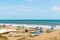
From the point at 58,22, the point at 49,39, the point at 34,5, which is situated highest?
the point at 34,5

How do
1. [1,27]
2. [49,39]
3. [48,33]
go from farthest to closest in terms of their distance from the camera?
[1,27] → [48,33] → [49,39]

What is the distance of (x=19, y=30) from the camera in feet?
7.95

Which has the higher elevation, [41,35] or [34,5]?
[34,5]

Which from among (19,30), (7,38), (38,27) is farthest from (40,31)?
(7,38)

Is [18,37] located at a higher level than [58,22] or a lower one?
lower

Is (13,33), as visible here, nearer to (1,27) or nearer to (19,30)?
(19,30)

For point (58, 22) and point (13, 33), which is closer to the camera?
point (13, 33)

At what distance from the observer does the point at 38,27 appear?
2.42 m

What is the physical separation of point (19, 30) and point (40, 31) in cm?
32

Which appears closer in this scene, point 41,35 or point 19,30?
point 41,35

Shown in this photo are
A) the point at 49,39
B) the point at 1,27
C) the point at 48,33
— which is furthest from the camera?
the point at 1,27

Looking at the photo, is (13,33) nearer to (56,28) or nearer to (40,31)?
(40,31)

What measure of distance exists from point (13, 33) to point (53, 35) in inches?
22.6

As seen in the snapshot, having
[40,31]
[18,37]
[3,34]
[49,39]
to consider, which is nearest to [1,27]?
[3,34]
